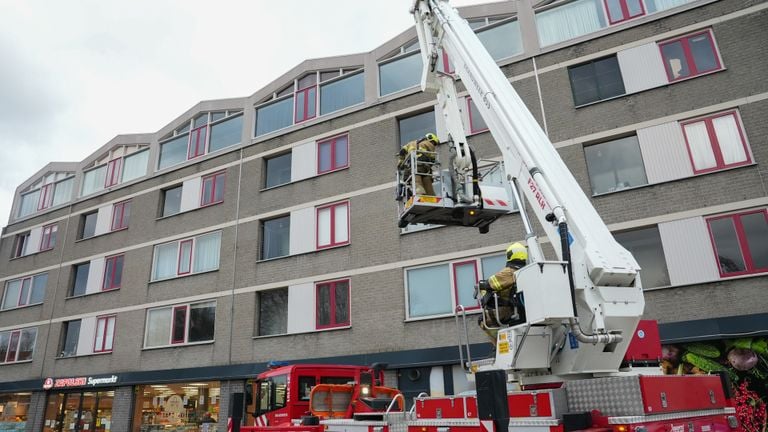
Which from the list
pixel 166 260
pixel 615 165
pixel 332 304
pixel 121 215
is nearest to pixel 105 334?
pixel 166 260

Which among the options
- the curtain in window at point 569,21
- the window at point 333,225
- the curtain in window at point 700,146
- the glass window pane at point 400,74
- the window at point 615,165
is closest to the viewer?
the curtain in window at point 700,146

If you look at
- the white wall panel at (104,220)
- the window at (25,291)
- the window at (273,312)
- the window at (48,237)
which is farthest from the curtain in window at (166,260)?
the window at (48,237)

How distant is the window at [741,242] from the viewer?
1250 cm

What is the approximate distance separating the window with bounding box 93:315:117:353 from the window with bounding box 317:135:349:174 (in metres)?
11.7

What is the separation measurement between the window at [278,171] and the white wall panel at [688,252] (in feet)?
44.2

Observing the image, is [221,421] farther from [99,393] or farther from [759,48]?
[759,48]

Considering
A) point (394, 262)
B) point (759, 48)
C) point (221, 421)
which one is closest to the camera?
point (759, 48)

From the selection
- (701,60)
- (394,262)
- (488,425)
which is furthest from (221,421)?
(701,60)

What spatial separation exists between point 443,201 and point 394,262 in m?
9.09

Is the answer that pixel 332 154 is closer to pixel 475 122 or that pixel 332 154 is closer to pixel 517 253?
pixel 475 122

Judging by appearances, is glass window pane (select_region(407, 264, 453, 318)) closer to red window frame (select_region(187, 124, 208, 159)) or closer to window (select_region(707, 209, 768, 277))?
window (select_region(707, 209, 768, 277))

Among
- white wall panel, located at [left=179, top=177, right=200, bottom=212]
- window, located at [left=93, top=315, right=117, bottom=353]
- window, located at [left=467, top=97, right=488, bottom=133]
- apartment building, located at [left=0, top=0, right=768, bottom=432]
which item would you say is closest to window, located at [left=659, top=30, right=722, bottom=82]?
apartment building, located at [left=0, top=0, right=768, bottom=432]

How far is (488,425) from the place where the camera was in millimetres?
4695

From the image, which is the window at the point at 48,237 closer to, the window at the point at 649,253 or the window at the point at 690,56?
the window at the point at 649,253
